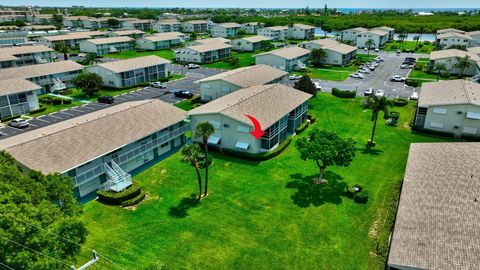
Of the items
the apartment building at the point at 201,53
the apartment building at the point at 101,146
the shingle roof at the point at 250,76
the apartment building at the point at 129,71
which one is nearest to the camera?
the apartment building at the point at 101,146

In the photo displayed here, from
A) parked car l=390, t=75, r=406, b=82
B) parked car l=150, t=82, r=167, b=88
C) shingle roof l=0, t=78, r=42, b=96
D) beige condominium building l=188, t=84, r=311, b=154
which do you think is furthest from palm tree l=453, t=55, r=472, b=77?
shingle roof l=0, t=78, r=42, b=96

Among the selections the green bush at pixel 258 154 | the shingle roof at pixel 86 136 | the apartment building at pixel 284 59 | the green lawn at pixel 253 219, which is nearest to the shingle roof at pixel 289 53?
the apartment building at pixel 284 59

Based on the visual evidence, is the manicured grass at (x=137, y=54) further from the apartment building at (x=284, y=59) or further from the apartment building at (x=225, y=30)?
the apartment building at (x=225, y=30)

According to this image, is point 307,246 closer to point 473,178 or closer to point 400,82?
point 473,178

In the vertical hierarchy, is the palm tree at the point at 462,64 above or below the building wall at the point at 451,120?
above

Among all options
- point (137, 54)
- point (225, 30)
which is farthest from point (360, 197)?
point (225, 30)

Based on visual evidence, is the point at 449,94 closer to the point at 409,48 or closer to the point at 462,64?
the point at 462,64
